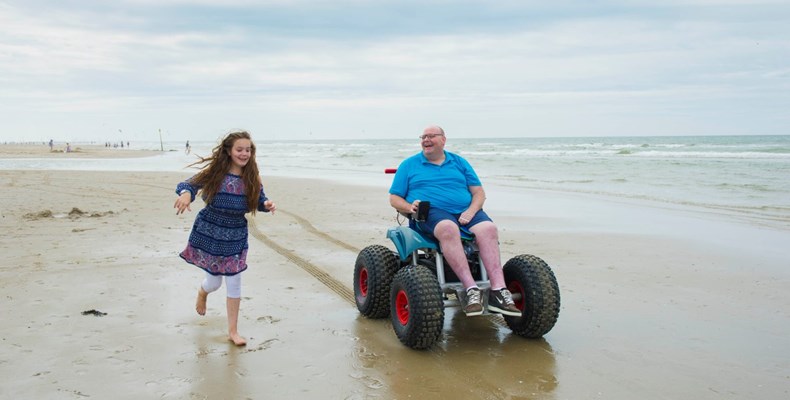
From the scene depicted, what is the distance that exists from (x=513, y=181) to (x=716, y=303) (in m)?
15.8

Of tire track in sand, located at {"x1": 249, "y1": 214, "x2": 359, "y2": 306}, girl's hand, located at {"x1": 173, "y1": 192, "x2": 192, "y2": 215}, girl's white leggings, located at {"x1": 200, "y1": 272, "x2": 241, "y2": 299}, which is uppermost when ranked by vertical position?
girl's hand, located at {"x1": 173, "y1": 192, "x2": 192, "y2": 215}

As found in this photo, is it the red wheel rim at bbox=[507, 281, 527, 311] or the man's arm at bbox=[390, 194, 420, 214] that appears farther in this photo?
the man's arm at bbox=[390, 194, 420, 214]

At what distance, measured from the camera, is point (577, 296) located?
612 centimetres

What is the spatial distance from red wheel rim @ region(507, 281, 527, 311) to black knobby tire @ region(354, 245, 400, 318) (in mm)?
1004

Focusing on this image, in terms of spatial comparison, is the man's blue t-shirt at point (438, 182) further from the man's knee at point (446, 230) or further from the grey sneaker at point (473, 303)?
the grey sneaker at point (473, 303)

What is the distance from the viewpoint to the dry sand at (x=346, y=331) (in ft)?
12.8

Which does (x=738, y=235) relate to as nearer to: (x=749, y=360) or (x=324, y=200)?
(x=749, y=360)

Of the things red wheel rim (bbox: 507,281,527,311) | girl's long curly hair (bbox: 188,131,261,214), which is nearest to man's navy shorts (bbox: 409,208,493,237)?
red wheel rim (bbox: 507,281,527,311)

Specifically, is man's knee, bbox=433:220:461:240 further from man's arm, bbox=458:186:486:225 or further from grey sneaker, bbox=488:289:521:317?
grey sneaker, bbox=488:289:521:317

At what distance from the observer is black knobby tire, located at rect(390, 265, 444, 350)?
171 inches

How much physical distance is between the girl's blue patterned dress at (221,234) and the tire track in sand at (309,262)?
5.13 feet

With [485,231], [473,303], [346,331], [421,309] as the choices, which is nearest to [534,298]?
[473,303]

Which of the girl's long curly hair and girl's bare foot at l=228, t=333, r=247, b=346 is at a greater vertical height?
the girl's long curly hair

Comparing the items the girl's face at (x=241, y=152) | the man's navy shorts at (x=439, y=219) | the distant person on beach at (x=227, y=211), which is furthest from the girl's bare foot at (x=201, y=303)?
the man's navy shorts at (x=439, y=219)
